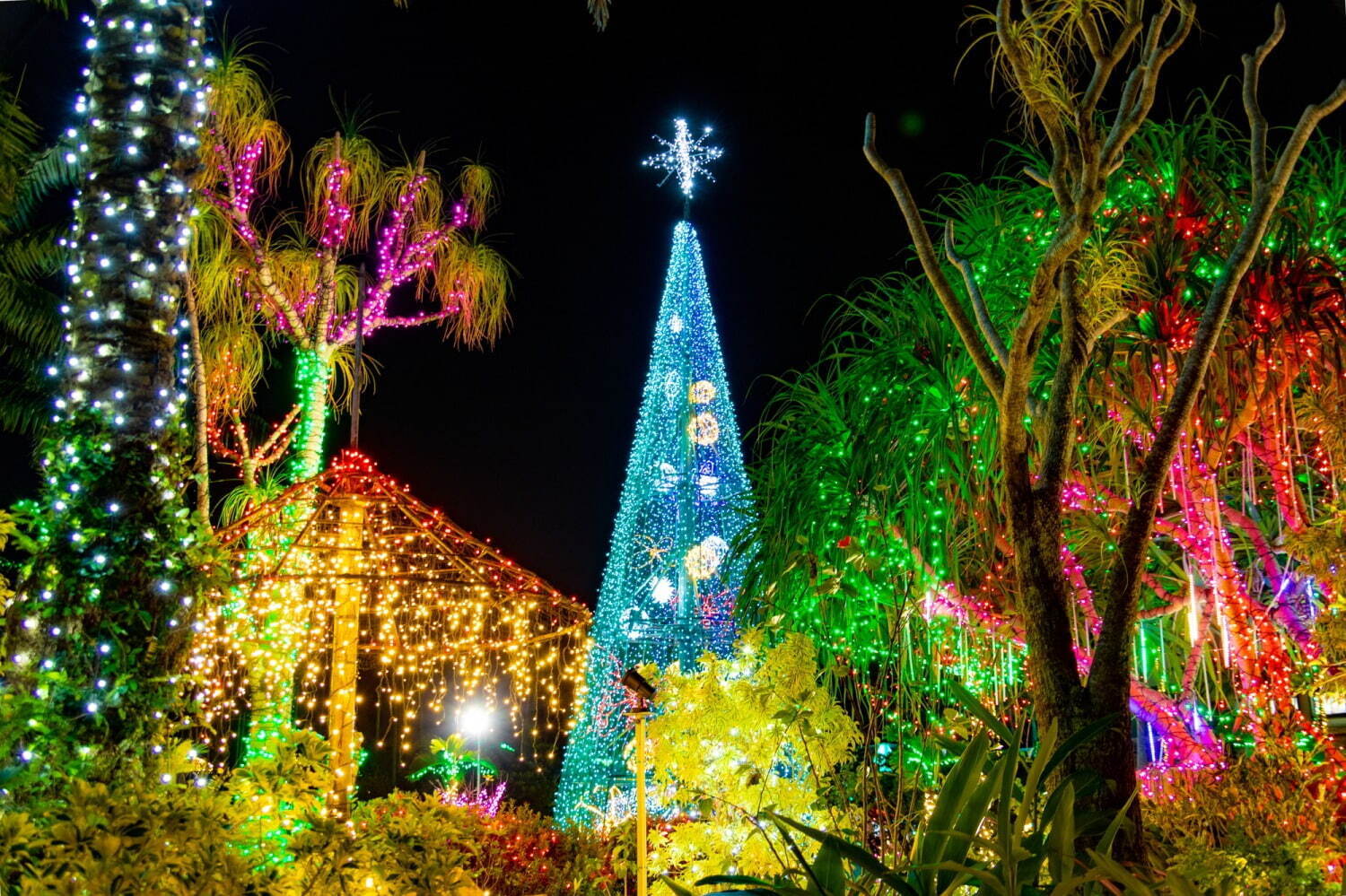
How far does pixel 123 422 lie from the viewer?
3631mm

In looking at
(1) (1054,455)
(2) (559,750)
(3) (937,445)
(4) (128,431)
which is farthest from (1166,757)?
(2) (559,750)

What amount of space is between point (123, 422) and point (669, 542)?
484 centimetres

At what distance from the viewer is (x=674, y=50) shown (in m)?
10.5

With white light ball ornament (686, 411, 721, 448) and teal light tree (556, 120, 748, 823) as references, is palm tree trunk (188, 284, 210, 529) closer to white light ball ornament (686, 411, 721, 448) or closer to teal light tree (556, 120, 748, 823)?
teal light tree (556, 120, 748, 823)

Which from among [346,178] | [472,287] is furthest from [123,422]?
[472,287]

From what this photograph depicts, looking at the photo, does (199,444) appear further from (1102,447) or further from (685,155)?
(685,155)

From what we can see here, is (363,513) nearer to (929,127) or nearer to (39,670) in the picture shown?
(39,670)

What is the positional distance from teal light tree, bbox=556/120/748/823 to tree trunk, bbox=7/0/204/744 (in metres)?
4.36

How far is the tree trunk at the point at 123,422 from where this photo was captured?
334 cm

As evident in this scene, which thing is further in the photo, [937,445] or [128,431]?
[937,445]

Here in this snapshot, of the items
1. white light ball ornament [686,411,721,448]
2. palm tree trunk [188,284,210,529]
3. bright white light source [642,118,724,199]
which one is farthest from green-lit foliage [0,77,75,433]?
white light ball ornament [686,411,721,448]

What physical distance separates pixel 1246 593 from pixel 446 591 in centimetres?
470

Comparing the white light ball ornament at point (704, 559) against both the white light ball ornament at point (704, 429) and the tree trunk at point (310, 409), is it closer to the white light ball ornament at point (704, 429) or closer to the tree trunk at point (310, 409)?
the white light ball ornament at point (704, 429)

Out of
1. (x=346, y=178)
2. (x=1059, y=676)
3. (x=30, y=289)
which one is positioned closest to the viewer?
(x=1059, y=676)
